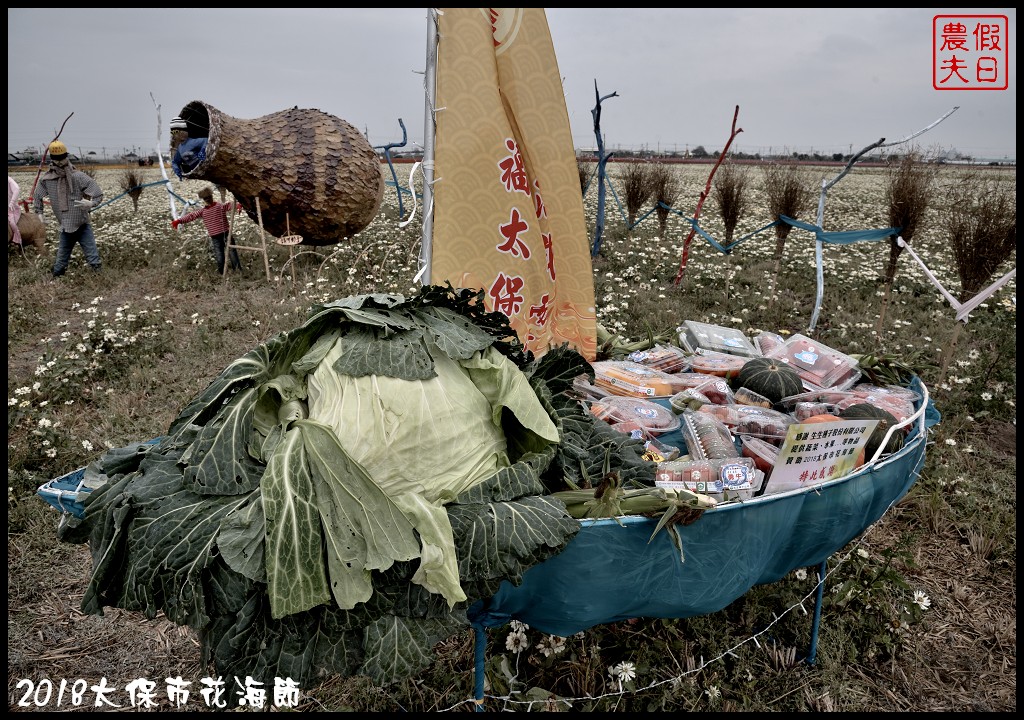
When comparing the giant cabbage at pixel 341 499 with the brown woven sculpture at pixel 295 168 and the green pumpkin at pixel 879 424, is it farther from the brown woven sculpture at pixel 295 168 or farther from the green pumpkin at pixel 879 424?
the brown woven sculpture at pixel 295 168

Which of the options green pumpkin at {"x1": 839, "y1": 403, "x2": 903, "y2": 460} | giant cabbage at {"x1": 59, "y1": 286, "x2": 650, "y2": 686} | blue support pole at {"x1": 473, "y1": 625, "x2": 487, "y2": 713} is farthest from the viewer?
A: green pumpkin at {"x1": 839, "y1": 403, "x2": 903, "y2": 460}

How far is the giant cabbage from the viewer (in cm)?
174

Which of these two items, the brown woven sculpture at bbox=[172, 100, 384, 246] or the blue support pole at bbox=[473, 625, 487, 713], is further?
the brown woven sculpture at bbox=[172, 100, 384, 246]

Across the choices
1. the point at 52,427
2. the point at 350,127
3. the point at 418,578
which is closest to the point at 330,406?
the point at 418,578

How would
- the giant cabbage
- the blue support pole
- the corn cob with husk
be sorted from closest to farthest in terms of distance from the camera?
the giant cabbage < the corn cob with husk < the blue support pole

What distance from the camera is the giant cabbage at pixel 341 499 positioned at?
1.74 metres

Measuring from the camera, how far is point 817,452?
2.22m

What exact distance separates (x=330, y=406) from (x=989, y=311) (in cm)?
896

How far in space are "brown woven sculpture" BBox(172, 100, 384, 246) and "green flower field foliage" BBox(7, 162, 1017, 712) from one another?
35.1 inches

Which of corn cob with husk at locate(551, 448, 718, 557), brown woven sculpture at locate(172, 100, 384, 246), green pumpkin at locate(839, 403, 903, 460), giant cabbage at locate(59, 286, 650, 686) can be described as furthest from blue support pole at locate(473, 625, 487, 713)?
brown woven sculpture at locate(172, 100, 384, 246)

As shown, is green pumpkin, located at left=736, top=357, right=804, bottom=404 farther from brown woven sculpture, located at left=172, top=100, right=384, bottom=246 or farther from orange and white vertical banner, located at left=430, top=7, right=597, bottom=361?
brown woven sculpture, located at left=172, top=100, right=384, bottom=246

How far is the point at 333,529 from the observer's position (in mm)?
1768

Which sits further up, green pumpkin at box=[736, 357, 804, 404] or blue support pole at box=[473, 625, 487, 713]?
green pumpkin at box=[736, 357, 804, 404]

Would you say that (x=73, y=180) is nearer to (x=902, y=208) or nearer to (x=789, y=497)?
(x=789, y=497)
